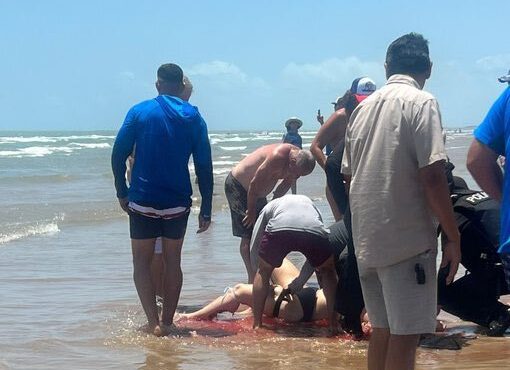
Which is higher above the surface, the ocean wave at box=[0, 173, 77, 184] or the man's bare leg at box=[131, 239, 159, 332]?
the man's bare leg at box=[131, 239, 159, 332]

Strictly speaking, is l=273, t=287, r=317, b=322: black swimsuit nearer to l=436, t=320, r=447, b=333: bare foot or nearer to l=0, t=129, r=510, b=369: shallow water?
l=0, t=129, r=510, b=369: shallow water

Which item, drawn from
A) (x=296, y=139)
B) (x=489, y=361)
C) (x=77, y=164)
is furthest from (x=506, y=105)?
(x=77, y=164)

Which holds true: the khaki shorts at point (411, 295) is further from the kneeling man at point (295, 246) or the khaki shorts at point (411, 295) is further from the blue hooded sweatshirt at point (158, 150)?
the blue hooded sweatshirt at point (158, 150)

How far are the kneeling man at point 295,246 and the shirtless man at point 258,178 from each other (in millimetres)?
447

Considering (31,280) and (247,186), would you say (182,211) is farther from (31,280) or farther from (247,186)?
(31,280)

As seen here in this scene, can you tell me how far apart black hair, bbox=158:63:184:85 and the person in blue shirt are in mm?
2938

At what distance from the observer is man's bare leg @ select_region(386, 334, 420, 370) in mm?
3514

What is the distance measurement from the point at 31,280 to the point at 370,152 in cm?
550

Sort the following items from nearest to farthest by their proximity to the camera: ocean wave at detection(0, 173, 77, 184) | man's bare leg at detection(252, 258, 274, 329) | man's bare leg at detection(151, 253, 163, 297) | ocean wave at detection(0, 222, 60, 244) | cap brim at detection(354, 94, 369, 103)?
cap brim at detection(354, 94, 369, 103) < man's bare leg at detection(252, 258, 274, 329) < man's bare leg at detection(151, 253, 163, 297) < ocean wave at detection(0, 222, 60, 244) < ocean wave at detection(0, 173, 77, 184)

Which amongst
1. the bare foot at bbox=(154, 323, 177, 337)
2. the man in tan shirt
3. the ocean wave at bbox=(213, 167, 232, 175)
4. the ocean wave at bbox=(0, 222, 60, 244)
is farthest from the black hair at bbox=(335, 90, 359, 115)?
the ocean wave at bbox=(213, 167, 232, 175)

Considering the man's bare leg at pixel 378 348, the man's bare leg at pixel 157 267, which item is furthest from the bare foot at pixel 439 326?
the man's bare leg at pixel 378 348

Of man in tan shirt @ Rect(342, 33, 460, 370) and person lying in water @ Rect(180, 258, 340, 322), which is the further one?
person lying in water @ Rect(180, 258, 340, 322)

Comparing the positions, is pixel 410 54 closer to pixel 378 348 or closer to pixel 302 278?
pixel 378 348

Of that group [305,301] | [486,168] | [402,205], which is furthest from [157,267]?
[486,168]
